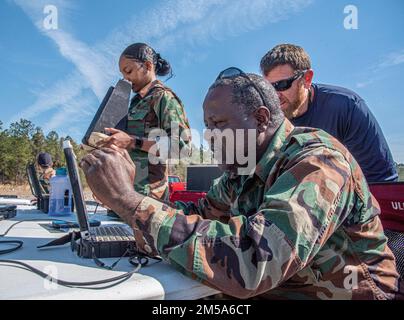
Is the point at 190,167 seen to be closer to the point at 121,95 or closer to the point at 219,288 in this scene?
the point at 121,95

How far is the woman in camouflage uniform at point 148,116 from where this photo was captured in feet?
7.21

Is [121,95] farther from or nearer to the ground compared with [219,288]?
farther from the ground

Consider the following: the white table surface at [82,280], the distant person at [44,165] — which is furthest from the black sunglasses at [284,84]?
the distant person at [44,165]

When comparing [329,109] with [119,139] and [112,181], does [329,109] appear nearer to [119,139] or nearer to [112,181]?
[119,139]

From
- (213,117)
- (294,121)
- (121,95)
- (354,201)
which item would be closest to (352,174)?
(354,201)

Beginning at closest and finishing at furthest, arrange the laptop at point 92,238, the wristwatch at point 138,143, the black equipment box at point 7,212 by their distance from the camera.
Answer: the laptop at point 92,238, the black equipment box at point 7,212, the wristwatch at point 138,143

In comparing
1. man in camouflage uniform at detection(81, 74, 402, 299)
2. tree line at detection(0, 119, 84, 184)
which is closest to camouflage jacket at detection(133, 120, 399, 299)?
man in camouflage uniform at detection(81, 74, 402, 299)

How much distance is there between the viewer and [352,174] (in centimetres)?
Result: 101

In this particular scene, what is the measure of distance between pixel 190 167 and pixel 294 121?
4009mm

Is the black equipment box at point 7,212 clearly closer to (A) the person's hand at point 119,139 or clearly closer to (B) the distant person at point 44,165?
(A) the person's hand at point 119,139

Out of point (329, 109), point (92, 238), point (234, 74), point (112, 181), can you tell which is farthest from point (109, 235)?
point (329, 109)

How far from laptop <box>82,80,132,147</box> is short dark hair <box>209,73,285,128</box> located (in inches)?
27.1

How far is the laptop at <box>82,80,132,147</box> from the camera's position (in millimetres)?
1705

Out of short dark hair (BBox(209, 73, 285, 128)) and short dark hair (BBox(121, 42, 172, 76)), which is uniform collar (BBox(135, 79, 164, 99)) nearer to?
short dark hair (BBox(121, 42, 172, 76))
